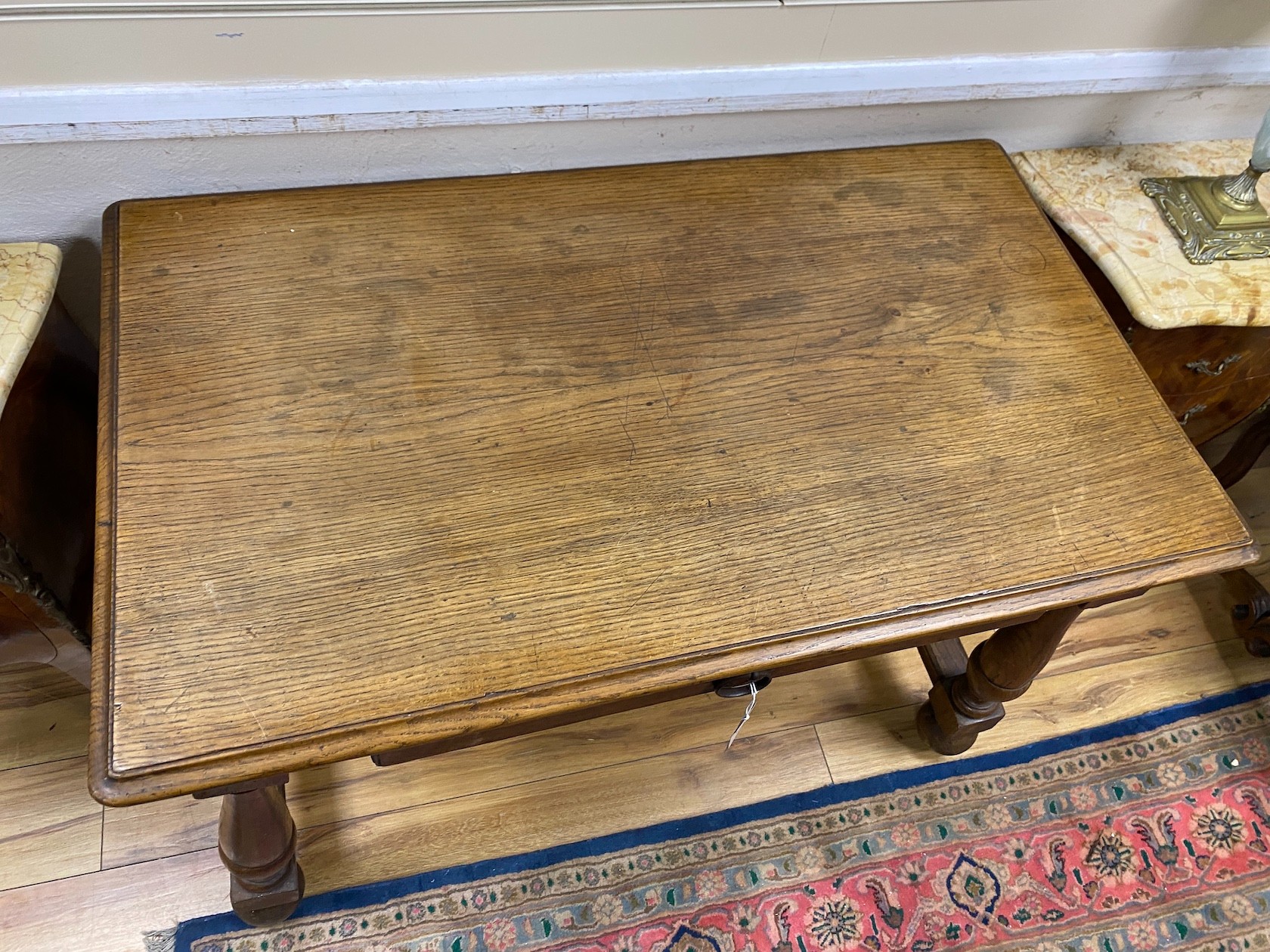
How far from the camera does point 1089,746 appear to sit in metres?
1.29

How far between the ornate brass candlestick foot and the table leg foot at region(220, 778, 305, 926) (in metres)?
1.23

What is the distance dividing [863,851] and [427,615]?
0.79 metres

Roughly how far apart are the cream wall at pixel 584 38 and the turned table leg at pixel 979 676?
685 millimetres

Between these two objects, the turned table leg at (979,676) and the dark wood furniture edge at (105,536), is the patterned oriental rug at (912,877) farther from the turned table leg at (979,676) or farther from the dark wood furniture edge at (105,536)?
the dark wood furniture edge at (105,536)

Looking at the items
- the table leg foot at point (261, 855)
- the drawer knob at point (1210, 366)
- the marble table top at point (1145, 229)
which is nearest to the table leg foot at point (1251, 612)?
the drawer knob at point (1210, 366)

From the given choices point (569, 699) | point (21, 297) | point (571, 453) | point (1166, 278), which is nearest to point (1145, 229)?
point (1166, 278)

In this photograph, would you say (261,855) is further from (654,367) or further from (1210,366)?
(1210,366)

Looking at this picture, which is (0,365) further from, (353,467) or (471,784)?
(471,784)

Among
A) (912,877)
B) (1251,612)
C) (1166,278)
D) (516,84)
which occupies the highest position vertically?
(1166,278)

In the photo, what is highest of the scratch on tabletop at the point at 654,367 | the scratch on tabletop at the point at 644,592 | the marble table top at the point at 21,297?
the scratch on tabletop at the point at 654,367

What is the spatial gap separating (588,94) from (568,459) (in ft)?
1.48

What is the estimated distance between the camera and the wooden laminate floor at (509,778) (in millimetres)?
1061

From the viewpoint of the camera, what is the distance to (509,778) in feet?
3.88

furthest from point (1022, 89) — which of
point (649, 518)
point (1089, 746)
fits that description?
point (1089, 746)
